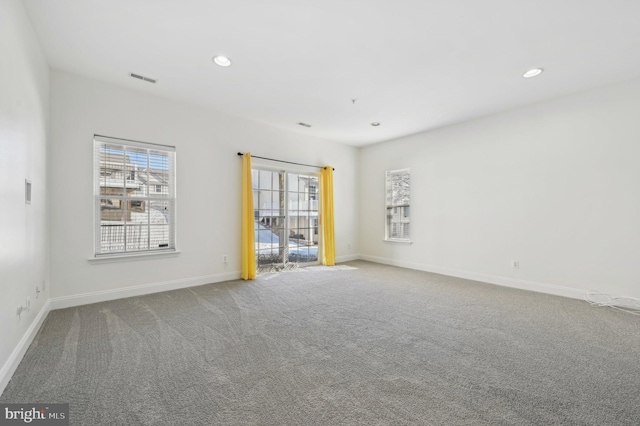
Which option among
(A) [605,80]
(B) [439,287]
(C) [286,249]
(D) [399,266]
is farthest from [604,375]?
(C) [286,249]

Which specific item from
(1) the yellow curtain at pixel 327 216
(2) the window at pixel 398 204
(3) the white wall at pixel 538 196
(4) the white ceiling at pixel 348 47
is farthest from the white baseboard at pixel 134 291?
(3) the white wall at pixel 538 196

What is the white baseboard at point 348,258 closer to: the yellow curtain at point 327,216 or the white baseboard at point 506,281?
the yellow curtain at point 327,216

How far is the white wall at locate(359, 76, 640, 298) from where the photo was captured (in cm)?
355

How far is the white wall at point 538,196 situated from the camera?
3547mm

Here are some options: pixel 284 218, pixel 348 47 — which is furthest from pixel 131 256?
pixel 348 47

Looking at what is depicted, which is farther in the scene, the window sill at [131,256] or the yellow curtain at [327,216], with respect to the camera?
A: the yellow curtain at [327,216]

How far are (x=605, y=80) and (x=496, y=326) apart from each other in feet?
11.3

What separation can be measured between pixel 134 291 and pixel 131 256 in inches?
19.3

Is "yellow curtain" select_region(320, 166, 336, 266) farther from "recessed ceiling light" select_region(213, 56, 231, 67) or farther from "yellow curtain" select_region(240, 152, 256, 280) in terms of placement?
"recessed ceiling light" select_region(213, 56, 231, 67)

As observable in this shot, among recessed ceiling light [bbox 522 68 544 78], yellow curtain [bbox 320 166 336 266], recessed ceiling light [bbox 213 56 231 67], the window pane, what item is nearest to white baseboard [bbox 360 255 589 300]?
yellow curtain [bbox 320 166 336 266]

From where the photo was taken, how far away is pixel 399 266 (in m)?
6.05

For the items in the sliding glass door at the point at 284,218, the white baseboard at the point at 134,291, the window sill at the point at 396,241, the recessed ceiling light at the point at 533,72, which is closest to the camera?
the recessed ceiling light at the point at 533,72

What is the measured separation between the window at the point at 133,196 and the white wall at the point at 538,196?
4596 millimetres

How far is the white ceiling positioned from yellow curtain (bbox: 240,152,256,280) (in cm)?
114
